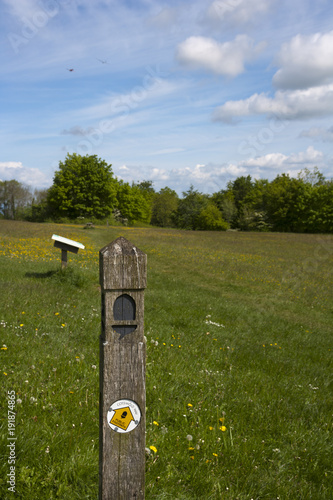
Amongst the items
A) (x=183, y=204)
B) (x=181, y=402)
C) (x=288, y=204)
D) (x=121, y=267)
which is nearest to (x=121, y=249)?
(x=121, y=267)

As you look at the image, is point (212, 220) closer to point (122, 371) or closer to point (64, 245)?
point (64, 245)

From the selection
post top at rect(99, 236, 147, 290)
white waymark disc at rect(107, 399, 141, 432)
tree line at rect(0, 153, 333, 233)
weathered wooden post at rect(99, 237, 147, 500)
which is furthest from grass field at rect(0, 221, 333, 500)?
tree line at rect(0, 153, 333, 233)

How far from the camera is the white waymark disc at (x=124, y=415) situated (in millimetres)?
2051

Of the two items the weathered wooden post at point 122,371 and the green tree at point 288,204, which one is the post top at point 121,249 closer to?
the weathered wooden post at point 122,371

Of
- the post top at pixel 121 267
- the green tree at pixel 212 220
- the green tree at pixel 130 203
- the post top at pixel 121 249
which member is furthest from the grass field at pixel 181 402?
the green tree at pixel 130 203

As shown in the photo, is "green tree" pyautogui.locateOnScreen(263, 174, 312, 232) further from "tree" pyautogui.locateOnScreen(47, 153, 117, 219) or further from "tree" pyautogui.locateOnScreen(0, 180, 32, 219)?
"tree" pyautogui.locateOnScreen(0, 180, 32, 219)

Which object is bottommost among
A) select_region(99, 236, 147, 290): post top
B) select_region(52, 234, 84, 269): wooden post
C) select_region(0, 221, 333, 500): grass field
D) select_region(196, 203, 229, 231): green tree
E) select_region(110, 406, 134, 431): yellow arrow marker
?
select_region(0, 221, 333, 500): grass field

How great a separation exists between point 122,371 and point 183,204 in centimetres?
8823

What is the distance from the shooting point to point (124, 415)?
2064 millimetres

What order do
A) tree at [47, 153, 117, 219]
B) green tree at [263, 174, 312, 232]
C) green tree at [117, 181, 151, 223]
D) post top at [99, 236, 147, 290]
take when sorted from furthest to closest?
green tree at [117, 181, 151, 223]
green tree at [263, 174, 312, 232]
tree at [47, 153, 117, 219]
post top at [99, 236, 147, 290]

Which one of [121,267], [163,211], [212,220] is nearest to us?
Answer: [121,267]

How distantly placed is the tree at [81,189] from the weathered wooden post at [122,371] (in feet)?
221

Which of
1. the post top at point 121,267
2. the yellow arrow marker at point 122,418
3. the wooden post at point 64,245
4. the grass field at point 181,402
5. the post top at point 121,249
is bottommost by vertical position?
the grass field at point 181,402

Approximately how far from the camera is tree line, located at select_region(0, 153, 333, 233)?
68.6 m
